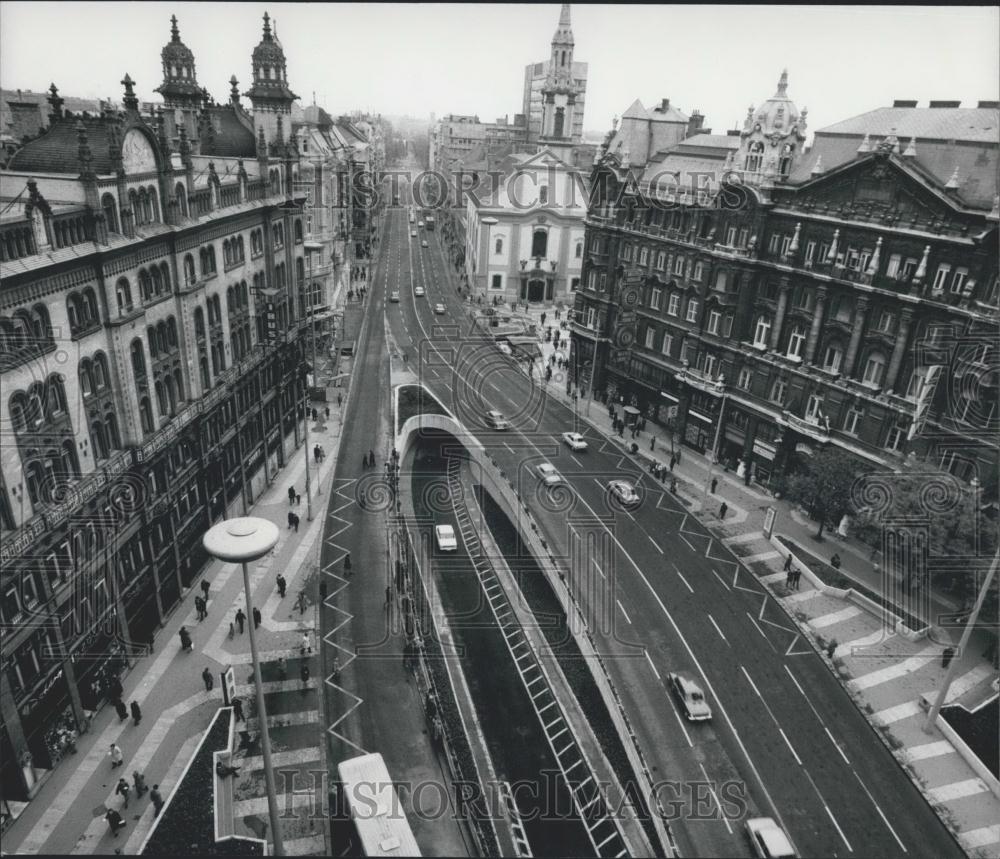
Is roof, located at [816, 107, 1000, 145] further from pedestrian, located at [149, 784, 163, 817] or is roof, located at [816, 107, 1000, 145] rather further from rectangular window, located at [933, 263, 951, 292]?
pedestrian, located at [149, 784, 163, 817]

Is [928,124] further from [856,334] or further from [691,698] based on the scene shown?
[691,698]

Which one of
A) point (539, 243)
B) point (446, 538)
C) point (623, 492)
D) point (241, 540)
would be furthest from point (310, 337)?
point (241, 540)

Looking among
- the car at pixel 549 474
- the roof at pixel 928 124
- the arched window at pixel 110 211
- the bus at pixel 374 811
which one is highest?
the roof at pixel 928 124

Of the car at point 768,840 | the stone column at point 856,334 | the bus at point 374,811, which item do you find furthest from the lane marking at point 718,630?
the bus at point 374,811

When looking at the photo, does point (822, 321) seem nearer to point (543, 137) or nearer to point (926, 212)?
point (926, 212)

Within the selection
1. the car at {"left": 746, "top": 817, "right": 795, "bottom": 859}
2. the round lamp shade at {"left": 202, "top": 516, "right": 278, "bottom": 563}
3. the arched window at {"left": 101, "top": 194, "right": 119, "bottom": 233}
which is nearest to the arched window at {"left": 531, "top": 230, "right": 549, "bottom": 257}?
the arched window at {"left": 101, "top": 194, "right": 119, "bottom": 233}

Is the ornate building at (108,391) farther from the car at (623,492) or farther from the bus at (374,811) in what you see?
the car at (623,492)

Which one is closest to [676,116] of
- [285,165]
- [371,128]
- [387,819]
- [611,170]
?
[611,170]
